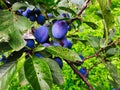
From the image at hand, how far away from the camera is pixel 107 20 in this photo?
25.4 inches

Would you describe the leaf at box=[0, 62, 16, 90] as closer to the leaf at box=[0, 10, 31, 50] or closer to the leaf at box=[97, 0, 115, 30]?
the leaf at box=[0, 10, 31, 50]

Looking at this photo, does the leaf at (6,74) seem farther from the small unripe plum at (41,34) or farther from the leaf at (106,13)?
the leaf at (106,13)

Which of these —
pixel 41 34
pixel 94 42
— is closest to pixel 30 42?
pixel 41 34

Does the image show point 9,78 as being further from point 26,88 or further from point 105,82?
point 105,82

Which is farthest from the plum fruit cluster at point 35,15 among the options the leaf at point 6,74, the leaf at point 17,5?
the leaf at point 6,74

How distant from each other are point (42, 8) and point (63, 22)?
2.6 inches

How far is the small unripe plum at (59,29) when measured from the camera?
30.7 inches

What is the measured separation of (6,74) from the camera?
66 centimetres

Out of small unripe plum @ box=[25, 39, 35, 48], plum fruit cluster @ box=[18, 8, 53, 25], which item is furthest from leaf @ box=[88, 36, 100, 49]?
small unripe plum @ box=[25, 39, 35, 48]

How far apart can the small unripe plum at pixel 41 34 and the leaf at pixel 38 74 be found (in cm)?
12

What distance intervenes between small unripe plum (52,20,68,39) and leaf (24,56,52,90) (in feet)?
0.42

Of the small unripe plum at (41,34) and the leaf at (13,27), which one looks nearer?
the leaf at (13,27)

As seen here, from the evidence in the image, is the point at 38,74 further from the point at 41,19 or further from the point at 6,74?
the point at 41,19

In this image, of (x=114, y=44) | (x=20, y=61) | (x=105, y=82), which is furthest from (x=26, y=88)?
(x=20, y=61)
